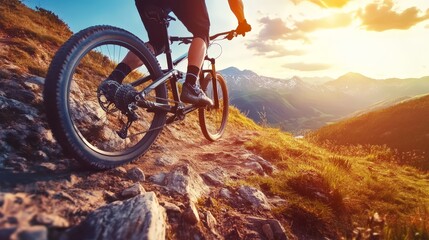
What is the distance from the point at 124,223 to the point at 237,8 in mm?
4215

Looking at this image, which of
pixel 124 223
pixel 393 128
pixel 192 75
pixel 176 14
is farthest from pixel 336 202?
pixel 393 128

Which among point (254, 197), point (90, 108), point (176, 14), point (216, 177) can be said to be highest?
point (176, 14)

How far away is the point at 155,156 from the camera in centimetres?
435

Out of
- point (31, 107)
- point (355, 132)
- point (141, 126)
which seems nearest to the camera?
point (31, 107)

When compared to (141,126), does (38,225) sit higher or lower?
lower

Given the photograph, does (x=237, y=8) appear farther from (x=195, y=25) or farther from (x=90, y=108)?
(x=90, y=108)

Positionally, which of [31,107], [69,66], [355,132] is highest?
[69,66]

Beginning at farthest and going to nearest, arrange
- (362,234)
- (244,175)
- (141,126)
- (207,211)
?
(141,126) < (244,175) < (207,211) < (362,234)

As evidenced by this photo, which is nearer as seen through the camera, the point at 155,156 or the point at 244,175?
the point at 155,156

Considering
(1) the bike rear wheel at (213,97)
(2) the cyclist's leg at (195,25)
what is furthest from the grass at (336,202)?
(2) the cyclist's leg at (195,25)

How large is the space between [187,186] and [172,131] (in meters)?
3.18

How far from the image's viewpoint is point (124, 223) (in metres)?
2.02

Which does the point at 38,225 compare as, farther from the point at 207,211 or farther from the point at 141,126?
the point at 141,126

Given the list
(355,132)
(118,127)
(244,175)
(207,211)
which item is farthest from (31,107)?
(355,132)
